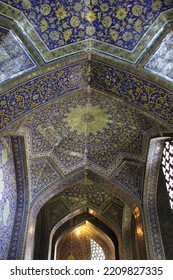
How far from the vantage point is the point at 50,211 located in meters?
10.2

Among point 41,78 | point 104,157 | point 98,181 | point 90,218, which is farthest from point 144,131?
point 90,218

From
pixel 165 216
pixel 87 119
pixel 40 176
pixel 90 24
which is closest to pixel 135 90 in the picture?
pixel 90 24

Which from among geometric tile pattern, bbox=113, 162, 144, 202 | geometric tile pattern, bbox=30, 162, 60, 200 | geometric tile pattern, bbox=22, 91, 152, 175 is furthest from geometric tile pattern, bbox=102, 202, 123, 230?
geometric tile pattern, bbox=30, 162, 60, 200

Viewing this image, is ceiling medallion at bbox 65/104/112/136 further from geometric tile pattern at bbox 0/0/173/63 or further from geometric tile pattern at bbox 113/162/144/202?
geometric tile pattern at bbox 0/0/173/63

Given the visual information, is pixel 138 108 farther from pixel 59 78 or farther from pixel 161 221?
pixel 161 221

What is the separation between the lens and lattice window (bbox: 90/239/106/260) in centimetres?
1275

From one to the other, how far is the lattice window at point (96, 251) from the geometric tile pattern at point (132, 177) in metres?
5.71

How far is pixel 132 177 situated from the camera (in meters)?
8.09

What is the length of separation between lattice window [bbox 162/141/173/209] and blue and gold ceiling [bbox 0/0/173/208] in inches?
18.6

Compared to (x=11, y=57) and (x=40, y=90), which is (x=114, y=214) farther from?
(x=11, y=57)

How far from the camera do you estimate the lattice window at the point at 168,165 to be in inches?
274

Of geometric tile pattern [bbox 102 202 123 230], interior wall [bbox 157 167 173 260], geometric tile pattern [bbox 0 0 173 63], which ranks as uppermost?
geometric tile pattern [bbox 0 0 173 63]

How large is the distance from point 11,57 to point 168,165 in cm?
445
